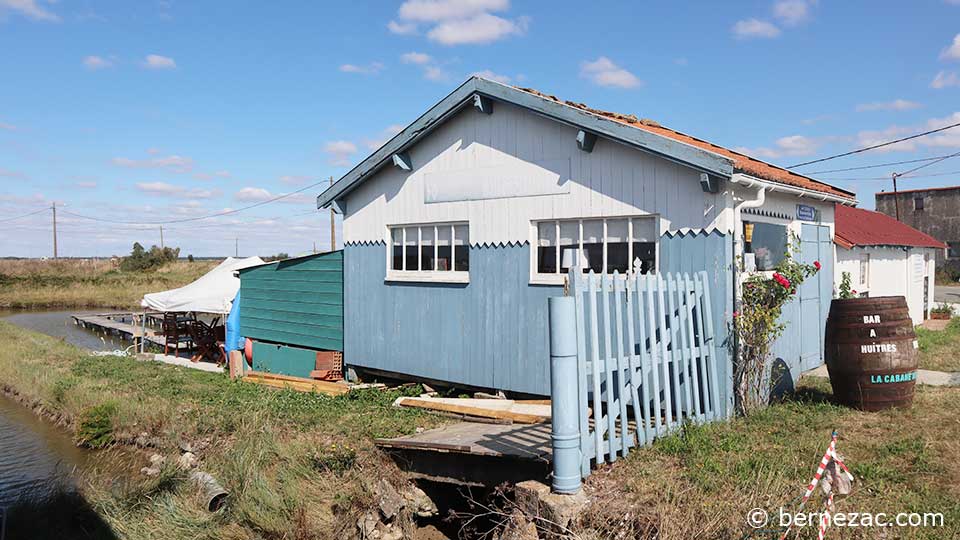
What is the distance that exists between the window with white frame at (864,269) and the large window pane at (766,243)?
7048 millimetres

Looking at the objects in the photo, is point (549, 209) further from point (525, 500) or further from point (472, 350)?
point (525, 500)

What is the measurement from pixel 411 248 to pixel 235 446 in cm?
399

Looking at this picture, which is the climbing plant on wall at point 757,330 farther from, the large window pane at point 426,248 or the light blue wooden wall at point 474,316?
the large window pane at point 426,248

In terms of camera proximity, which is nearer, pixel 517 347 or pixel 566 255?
pixel 566 255

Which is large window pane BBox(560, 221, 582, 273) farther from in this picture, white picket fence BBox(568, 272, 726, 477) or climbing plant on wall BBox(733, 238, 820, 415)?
climbing plant on wall BBox(733, 238, 820, 415)

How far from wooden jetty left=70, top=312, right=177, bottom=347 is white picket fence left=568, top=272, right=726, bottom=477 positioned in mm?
17605

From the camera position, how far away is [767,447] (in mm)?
6102

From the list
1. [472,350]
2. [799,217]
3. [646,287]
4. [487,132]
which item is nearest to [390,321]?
[472,350]

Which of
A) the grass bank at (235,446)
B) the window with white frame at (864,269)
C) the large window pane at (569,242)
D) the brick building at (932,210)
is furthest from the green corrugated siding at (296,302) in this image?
the brick building at (932,210)

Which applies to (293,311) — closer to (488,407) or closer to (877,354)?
(488,407)

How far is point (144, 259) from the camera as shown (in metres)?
54.5

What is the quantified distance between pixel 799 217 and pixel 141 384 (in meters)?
11.8

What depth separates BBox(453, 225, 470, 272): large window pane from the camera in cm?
992

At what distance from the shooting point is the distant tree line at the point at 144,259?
53.8 meters
